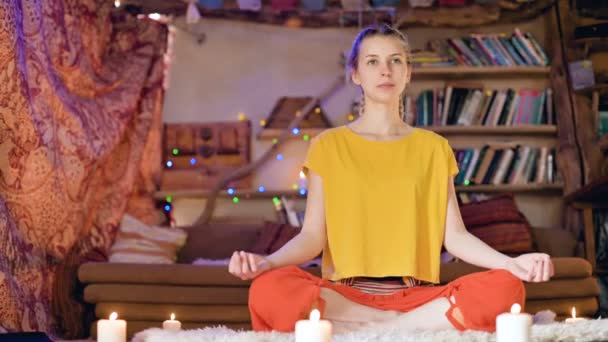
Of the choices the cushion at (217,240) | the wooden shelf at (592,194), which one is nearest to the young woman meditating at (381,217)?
the wooden shelf at (592,194)

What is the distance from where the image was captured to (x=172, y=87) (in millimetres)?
5020

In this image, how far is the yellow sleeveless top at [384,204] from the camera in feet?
7.79

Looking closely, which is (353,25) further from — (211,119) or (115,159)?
(115,159)

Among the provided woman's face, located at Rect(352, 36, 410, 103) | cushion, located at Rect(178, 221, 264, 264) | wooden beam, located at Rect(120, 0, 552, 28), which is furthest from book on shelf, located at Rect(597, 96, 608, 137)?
woman's face, located at Rect(352, 36, 410, 103)

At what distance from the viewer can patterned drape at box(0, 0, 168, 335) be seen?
3.28m

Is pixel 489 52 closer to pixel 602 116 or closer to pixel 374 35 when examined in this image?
pixel 602 116

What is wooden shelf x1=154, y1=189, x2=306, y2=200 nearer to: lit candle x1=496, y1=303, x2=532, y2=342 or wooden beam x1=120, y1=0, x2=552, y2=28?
wooden beam x1=120, y1=0, x2=552, y2=28

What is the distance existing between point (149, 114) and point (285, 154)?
788mm

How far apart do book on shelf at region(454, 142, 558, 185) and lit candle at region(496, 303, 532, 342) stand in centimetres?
302

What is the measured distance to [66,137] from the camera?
3721 millimetres

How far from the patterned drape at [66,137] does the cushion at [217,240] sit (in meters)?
0.34

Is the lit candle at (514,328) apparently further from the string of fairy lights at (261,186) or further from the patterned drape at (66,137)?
the string of fairy lights at (261,186)

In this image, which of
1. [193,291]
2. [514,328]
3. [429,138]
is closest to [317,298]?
[514,328]

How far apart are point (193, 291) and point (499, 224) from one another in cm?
148
